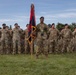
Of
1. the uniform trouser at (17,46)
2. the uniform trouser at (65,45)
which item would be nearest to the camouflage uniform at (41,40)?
the uniform trouser at (17,46)

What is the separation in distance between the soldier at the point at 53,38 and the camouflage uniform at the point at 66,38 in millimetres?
497

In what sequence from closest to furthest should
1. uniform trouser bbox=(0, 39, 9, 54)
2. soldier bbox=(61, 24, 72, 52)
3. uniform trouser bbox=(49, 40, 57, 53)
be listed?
uniform trouser bbox=(0, 39, 9, 54) → uniform trouser bbox=(49, 40, 57, 53) → soldier bbox=(61, 24, 72, 52)

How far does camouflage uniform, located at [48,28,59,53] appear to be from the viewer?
26.3 m

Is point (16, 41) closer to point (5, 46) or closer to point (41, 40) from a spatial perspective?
point (5, 46)

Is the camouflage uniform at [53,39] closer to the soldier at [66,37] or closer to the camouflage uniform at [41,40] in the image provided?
the soldier at [66,37]

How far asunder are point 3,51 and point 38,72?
39.8ft

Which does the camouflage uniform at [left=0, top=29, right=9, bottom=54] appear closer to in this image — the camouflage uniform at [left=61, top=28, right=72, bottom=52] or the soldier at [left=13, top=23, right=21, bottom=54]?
the soldier at [left=13, top=23, right=21, bottom=54]

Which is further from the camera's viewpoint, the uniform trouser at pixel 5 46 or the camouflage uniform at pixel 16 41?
the uniform trouser at pixel 5 46

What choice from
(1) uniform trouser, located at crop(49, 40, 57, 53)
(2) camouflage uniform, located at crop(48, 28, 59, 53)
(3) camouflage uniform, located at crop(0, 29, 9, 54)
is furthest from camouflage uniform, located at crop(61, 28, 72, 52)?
(3) camouflage uniform, located at crop(0, 29, 9, 54)

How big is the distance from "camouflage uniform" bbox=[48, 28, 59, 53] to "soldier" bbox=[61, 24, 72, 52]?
471 mm

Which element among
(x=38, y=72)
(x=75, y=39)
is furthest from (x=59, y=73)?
(x=75, y=39)

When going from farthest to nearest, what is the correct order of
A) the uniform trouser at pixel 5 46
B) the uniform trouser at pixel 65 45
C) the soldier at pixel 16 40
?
the uniform trouser at pixel 65 45 → the uniform trouser at pixel 5 46 → the soldier at pixel 16 40

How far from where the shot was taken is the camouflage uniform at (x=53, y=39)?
26.3 metres

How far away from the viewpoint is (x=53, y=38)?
26.5 m
